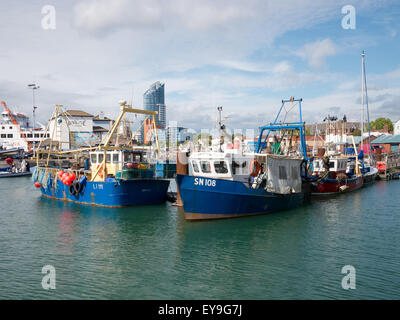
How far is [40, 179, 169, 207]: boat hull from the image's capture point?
25.8 metres

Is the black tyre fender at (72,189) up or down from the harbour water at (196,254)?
up

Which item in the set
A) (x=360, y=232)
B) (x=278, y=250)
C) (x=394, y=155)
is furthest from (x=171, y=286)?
(x=394, y=155)

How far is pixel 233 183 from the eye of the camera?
20.9 metres

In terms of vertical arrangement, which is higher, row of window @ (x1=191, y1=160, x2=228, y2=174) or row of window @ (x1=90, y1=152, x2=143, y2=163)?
row of window @ (x1=90, y1=152, x2=143, y2=163)

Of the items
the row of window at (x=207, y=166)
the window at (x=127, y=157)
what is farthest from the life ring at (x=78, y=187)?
the row of window at (x=207, y=166)

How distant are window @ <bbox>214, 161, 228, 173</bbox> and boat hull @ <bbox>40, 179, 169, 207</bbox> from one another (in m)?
7.16

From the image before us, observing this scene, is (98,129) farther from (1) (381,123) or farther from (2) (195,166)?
(1) (381,123)

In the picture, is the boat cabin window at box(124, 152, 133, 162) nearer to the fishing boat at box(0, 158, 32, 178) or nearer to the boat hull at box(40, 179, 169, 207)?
the boat hull at box(40, 179, 169, 207)

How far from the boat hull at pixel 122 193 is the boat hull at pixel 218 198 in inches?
255

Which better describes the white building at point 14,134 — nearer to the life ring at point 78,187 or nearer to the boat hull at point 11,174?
the boat hull at point 11,174

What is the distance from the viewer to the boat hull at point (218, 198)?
20402 millimetres

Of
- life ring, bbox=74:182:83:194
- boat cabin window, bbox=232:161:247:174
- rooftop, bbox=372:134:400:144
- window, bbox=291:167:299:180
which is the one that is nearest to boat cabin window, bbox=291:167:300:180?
window, bbox=291:167:299:180

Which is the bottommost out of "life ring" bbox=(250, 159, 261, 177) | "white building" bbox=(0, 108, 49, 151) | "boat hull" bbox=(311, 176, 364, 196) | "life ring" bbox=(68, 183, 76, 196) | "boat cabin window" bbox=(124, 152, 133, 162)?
"boat hull" bbox=(311, 176, 364, 196)

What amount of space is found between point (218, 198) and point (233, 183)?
130 cm
